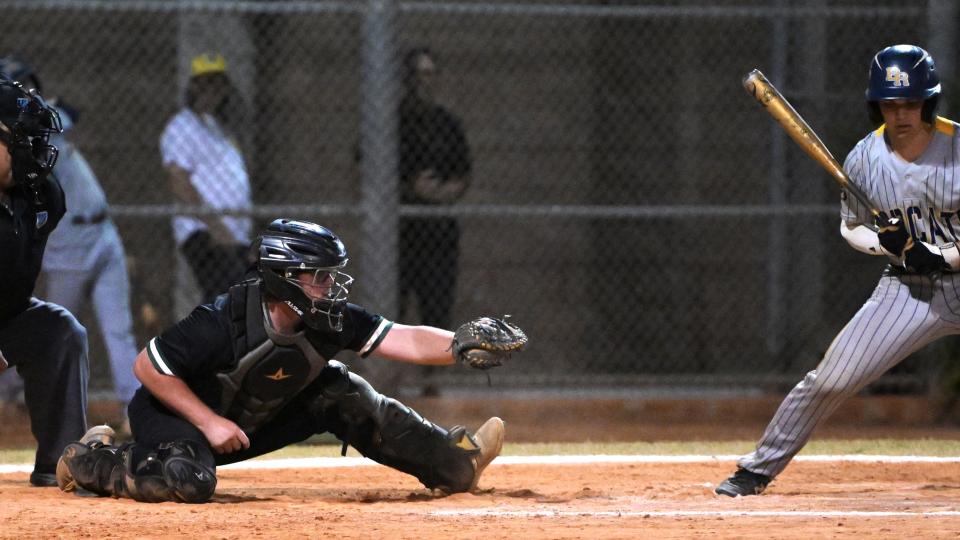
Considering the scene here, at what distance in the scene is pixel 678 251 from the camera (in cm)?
1100

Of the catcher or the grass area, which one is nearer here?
the catcher

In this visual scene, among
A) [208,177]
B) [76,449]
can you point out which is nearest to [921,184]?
[76,449]

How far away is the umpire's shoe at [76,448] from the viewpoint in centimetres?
564

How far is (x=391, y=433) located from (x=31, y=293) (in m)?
1.49

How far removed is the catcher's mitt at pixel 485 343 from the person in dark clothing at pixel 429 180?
149 inches

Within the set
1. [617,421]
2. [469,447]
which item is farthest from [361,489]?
[617,421]

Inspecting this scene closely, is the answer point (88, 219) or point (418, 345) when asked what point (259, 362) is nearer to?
point (418, 345)

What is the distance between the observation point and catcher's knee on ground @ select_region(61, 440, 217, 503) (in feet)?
17.5

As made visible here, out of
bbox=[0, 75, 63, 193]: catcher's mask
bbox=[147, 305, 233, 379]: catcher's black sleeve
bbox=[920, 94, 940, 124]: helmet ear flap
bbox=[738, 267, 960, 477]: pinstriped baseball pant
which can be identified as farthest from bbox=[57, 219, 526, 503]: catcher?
bbox=[920, 94, 940, 124]: helmet ear flap

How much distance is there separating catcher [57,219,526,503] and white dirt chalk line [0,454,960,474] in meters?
1.23

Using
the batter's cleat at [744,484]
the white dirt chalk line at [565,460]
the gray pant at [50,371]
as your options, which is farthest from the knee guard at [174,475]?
the batter's cleat at [744,484]

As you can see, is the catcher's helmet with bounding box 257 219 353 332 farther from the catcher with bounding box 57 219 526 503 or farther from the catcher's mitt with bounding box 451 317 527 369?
the catcher's mitt with bounding box 451 317 527 369

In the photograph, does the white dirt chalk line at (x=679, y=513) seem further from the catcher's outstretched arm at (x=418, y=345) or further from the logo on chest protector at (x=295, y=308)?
the logo on chest protector at (x=295, y=308)

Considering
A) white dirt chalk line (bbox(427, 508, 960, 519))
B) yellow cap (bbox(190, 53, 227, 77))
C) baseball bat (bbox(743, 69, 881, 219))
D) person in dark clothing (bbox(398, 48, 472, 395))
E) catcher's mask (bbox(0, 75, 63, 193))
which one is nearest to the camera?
white dirt chalk line (bbox(427, 508, 960, 519))
